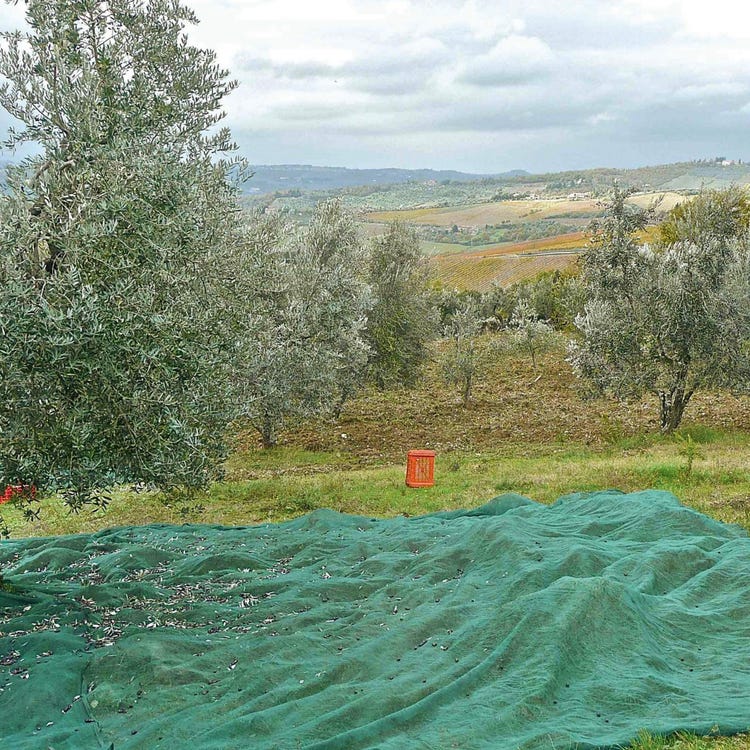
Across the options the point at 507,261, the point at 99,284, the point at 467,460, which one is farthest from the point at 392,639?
the point at 507,261

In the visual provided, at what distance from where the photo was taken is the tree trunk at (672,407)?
22.0 meters

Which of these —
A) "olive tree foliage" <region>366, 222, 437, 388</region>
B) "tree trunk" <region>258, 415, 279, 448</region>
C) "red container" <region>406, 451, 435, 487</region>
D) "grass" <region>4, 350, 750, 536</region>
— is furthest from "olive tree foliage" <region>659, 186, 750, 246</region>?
"tree trunk" <region>258, 415, 279, 448</region>

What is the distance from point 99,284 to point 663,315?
17521 mm

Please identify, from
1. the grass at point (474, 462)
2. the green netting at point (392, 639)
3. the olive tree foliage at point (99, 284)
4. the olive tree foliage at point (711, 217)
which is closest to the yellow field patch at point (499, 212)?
the olive tree foliage at point (711, 217)

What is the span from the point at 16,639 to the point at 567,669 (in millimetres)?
5633

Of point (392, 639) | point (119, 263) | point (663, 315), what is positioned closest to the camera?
point (119, 263)

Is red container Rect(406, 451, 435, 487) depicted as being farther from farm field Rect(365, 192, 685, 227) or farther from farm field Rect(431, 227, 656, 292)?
farm field Rect(365, 192, 685, 227)

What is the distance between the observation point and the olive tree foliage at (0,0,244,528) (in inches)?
259

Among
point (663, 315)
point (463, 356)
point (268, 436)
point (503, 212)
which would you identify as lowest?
point (268, 436)

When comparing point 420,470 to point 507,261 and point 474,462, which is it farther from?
point 507,261

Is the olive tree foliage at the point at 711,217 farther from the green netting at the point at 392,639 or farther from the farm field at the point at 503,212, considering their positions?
the farm field at the point at 503,212

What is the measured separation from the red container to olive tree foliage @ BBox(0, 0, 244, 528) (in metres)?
8.87

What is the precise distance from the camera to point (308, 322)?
1794 cm

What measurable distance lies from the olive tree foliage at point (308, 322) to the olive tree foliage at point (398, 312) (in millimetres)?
2386
